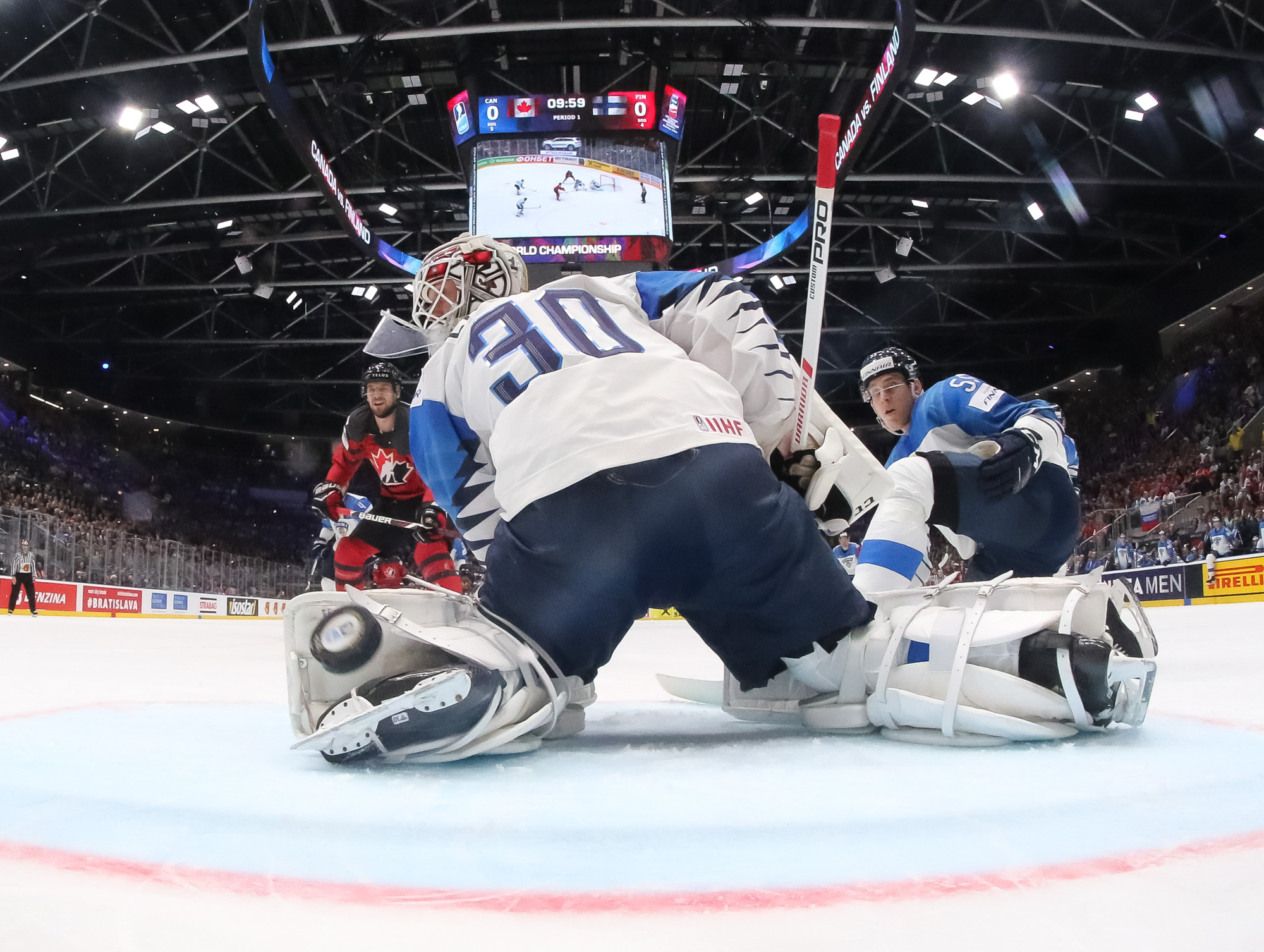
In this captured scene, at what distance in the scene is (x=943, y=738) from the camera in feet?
4.55

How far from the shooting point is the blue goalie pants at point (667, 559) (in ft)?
4.29

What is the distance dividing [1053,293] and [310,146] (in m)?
13.5

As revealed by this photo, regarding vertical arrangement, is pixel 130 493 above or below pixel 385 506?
above

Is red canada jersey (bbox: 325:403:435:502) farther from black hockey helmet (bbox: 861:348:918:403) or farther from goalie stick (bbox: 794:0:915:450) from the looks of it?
goalie stick (bbox: 794:0:915:450)

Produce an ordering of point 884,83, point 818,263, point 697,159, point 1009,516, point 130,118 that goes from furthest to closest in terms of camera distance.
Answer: point 697,159, point 130,118, point 884,83, point 1009,516, point 818,263

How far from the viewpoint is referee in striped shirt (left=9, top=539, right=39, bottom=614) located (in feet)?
34.0

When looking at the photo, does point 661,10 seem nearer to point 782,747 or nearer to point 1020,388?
point 782,747

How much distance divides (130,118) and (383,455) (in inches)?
308

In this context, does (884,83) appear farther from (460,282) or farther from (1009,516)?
(460,282)

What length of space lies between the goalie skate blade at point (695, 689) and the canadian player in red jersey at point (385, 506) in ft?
10.4

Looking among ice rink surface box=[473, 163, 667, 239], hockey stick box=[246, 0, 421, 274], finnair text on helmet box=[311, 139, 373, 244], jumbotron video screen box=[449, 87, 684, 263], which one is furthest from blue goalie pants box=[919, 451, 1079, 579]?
finnair text on helmet box=[311, 139, 373, 244]

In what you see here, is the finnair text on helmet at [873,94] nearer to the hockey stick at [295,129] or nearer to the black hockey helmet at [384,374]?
the hockey stick at [295,129]

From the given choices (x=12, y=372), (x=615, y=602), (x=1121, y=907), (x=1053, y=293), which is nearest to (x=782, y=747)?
(x=615, y=602)

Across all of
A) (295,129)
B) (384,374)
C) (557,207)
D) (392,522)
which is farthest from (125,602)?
(384,374)
